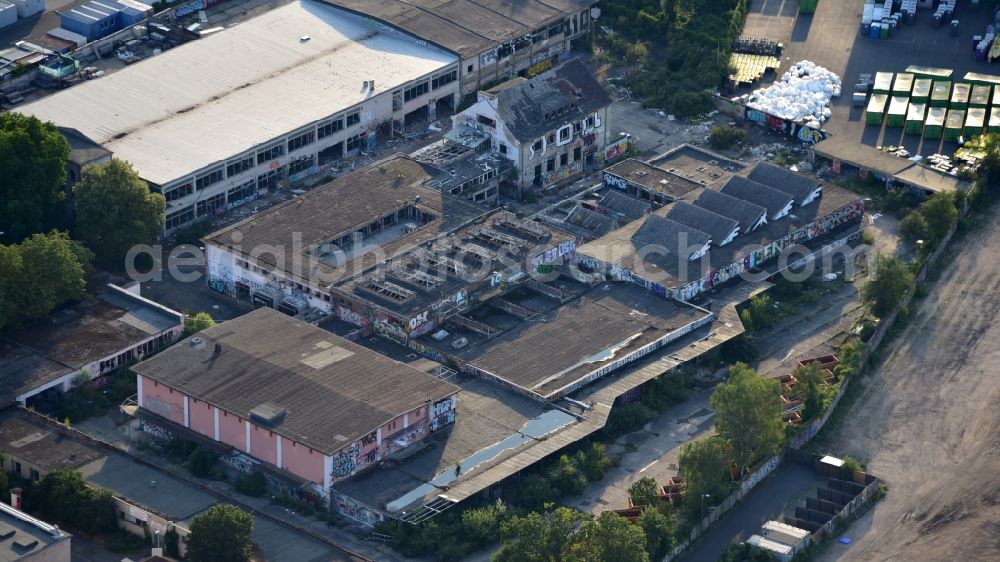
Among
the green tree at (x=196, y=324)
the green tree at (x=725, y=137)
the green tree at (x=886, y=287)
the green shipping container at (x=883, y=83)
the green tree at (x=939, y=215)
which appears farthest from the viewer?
the green shipping container at (x=883, y=83)

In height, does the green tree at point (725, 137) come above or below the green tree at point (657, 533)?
above

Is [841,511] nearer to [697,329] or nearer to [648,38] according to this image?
[697,329]

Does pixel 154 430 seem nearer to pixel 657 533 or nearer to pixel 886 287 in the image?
pixel 657 533

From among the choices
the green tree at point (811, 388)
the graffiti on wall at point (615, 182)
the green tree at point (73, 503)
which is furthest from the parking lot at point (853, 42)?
the green tree at point (73, 503)

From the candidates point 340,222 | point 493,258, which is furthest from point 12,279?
point 493,258

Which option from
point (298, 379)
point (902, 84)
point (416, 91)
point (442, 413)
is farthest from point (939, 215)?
point (298, 379)

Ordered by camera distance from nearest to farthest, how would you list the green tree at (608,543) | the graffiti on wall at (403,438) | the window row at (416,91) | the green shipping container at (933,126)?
the green tree at (608,543), the graffiti on wall at (403,438), the window row at (416,91), the green shipping container at (933,126)

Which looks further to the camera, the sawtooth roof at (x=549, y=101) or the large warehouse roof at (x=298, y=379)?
the sawtooth roof at (x=549, y=101)

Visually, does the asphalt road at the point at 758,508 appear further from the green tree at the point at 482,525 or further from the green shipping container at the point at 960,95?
the green shipping container at the point at 960,95

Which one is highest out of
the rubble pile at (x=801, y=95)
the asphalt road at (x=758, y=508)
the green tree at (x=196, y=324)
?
the rubble pile at (x=801, y=95)
